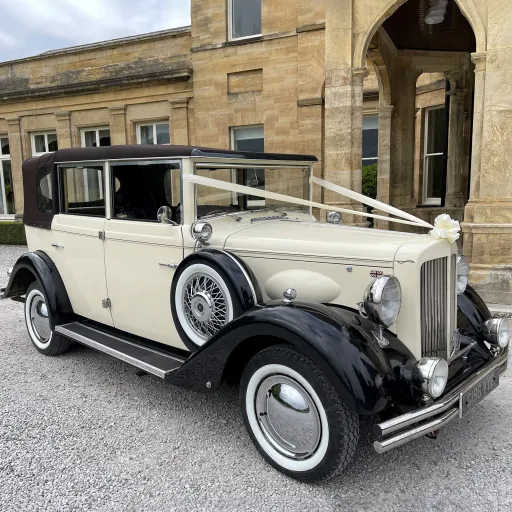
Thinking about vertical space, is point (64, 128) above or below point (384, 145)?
above

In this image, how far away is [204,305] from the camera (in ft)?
10.8

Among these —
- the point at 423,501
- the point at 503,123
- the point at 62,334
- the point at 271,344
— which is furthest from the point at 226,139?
the point at 423,501

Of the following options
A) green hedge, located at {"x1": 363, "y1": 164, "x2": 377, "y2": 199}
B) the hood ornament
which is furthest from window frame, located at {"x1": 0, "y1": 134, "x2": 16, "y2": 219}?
the hood ornament

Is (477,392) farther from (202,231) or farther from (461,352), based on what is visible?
(202,231)

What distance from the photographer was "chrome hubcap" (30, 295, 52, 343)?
190 inches

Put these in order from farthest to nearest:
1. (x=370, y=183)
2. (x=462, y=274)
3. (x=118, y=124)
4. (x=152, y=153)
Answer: (x=370, y=183) < (x=118, y=124) < (x=152, y=153) < (x=462, y=274)

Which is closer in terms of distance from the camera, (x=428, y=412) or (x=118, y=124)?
(x=428, y=412)

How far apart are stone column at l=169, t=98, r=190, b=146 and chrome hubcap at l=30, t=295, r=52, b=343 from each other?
355 inches

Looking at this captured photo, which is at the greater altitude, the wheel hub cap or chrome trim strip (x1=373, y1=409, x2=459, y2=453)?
the wheel hub cap

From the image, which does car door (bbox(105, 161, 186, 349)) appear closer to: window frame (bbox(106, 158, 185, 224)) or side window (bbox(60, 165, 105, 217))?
window frame (bbox(106, 158, 185, 224))

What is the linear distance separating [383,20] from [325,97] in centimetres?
139

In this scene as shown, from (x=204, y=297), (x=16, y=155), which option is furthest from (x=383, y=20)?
(x=16, y=155)

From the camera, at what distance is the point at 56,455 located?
302 centimetres

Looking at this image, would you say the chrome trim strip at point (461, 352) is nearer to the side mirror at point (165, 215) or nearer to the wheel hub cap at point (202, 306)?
the wheel hub cap at point (202, 306)
